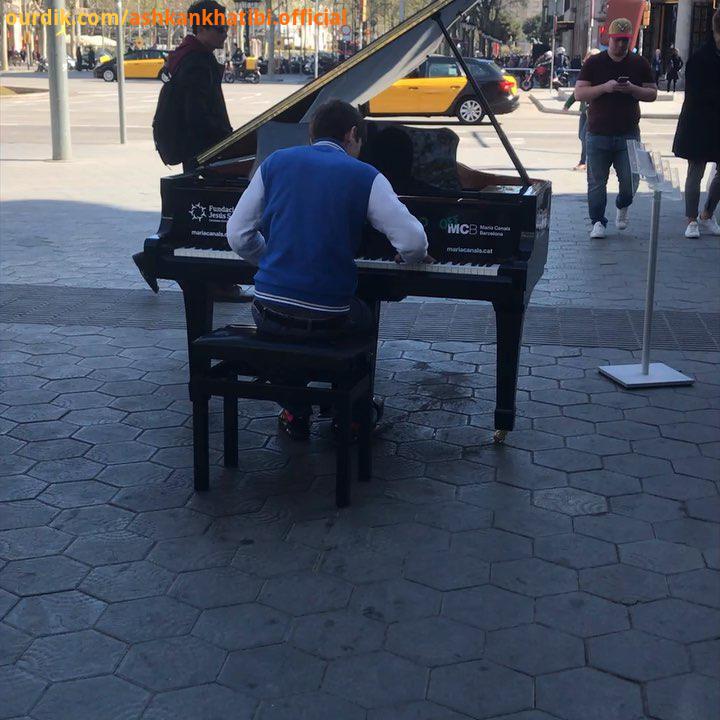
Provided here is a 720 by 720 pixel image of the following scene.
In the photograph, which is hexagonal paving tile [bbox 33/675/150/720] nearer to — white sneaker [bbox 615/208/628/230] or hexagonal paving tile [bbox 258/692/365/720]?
hexagonal paving tile [bbox 258/692/365/720]

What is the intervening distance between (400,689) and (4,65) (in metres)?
64.4

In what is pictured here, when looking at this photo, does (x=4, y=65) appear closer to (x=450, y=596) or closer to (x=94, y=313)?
(x=94, y=313)

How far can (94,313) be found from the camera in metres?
6.88

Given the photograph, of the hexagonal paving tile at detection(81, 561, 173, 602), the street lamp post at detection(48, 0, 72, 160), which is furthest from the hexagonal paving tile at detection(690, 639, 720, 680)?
the street lamp post at detection(48, 0, 72, 160)

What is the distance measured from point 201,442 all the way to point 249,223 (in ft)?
2.91

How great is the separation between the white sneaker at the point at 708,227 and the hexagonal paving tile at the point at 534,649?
24.6 ft

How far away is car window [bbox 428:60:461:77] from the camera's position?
24266mm

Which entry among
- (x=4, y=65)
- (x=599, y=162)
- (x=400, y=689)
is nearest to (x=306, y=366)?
(x=400, y=689)

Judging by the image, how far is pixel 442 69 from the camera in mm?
24531

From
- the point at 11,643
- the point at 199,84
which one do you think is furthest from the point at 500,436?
the point at 199,84

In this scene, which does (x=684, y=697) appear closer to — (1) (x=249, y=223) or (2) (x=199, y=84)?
(1) (x=249, y=223)

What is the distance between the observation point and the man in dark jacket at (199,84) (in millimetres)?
7062

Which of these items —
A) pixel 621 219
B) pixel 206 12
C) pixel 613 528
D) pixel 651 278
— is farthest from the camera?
pixel 621 219

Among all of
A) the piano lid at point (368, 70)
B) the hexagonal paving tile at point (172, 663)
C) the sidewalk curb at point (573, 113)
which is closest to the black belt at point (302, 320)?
the piano lid at point (368, 70)
